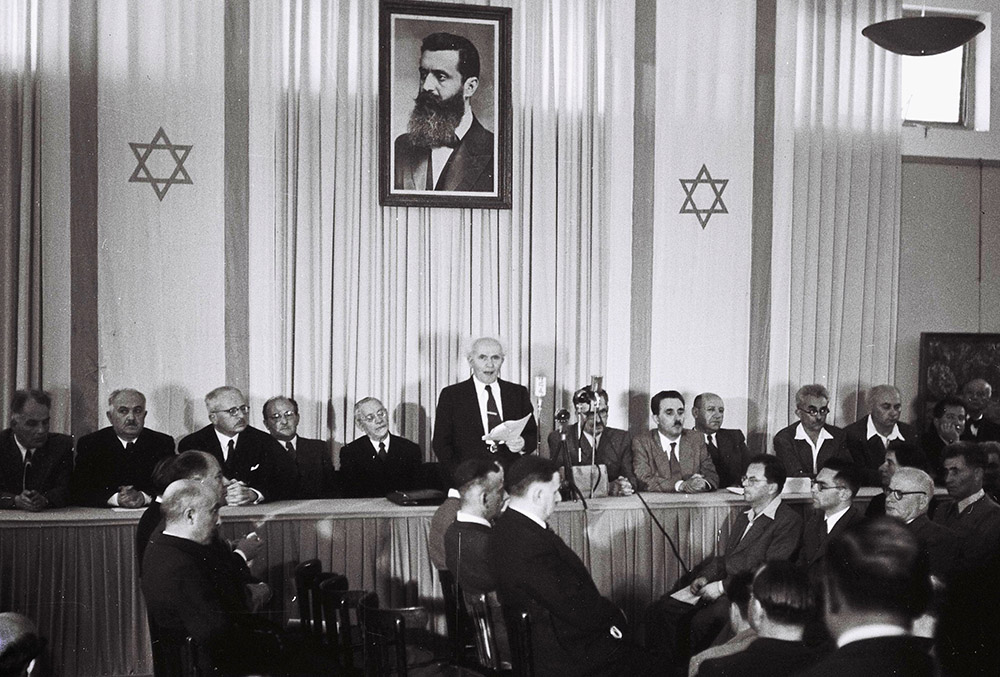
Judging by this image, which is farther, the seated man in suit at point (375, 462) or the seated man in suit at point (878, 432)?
the seated man in suit at point (878, 432)

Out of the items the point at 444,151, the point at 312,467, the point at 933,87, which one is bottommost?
the point at 312,467

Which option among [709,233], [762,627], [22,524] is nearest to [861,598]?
[762,627]

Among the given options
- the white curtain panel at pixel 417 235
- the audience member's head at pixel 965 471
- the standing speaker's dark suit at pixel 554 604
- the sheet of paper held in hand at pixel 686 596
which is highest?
the white curtain panel at pixel 417 235

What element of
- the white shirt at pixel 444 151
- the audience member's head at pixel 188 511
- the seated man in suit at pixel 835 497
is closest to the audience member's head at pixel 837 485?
the seated man in suit at pixel 835 497

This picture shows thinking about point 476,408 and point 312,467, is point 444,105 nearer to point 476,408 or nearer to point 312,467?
point 476,408

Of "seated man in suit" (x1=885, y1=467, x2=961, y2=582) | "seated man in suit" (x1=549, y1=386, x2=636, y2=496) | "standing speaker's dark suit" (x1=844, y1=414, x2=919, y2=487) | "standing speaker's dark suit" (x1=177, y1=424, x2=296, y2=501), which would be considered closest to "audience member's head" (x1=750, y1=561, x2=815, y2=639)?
"seated man in suit" (x1=885, y1=467, x2=961, y2=582)

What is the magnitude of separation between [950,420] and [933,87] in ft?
11.7

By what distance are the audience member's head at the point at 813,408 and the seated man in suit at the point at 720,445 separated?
532 millimetres

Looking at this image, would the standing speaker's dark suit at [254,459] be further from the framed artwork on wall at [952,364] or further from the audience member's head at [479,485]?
the framed artwork on wall at [952,364]

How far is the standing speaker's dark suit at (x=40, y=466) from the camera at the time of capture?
6.14m

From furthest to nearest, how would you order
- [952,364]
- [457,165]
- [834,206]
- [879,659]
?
[952,364] → [834,206] → [457,165] → [879,659]

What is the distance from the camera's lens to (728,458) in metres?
7.59

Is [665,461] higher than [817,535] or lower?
higher

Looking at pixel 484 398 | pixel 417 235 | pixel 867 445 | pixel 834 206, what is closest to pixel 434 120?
pixel 417 235
